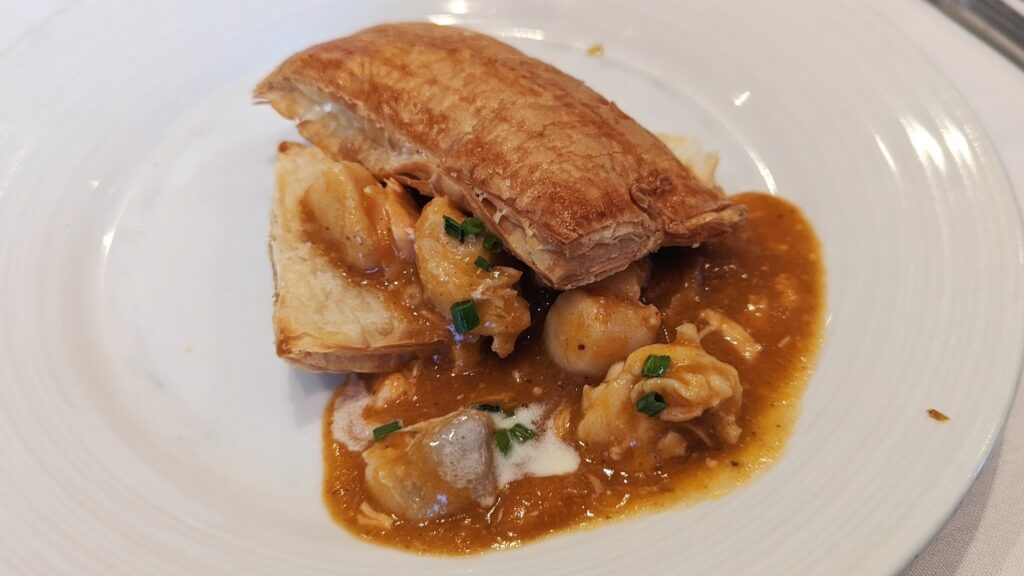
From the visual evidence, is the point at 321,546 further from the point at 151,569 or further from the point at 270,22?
the point at 270,22

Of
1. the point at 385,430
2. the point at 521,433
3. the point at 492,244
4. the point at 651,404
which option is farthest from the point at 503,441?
the point at 492,244

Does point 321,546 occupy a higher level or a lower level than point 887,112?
lower

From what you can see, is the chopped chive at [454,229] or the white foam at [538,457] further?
the chopped chive at [454,229]

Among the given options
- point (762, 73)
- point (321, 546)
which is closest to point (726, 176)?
point (762, 73)

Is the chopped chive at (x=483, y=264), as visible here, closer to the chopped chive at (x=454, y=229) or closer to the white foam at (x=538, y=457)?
the chopped chive at (x=454, y=229)

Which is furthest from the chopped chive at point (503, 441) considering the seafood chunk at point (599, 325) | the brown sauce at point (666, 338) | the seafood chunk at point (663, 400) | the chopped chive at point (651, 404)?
the chopped chive at point (651, 404)

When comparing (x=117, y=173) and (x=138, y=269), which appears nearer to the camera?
(x=138, y=269)

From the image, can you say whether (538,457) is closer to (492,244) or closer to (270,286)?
(492,244)
